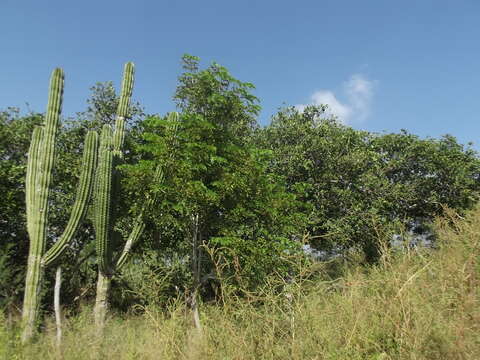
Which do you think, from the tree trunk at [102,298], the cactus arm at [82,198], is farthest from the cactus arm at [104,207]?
the cactus arm at [82,198]

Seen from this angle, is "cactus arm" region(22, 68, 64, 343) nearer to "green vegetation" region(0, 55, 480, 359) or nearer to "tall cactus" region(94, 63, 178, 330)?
"green vegetation" region(0, 55, 480, 359)

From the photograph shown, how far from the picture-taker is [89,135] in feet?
32.0

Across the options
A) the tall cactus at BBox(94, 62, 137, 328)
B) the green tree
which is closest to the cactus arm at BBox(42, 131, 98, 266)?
the tall cactus at BBox(94, 62, 137, 328)

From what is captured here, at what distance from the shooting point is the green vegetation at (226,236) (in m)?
3.10

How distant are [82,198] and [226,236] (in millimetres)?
4028

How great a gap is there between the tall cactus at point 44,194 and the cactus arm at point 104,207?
449 mm

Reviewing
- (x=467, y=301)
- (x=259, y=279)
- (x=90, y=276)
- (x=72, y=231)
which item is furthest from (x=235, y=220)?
(x=90, y=276)

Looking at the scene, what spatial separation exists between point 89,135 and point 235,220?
466 centimetres

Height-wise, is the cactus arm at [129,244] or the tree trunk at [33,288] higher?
the cactus arm at [129,244]

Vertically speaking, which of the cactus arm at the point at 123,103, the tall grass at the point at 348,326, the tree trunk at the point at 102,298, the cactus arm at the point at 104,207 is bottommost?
the tree trunk at the point at 102,298

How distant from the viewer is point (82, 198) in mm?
9414

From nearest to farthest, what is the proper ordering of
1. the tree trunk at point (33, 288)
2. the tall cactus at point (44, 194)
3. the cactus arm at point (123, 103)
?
the tree trunk at point (33, 288) < the tall cactus at point (44, 194) < the cactus arm at point (123, 103)

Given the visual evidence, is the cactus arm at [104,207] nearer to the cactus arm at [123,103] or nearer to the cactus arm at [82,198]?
the cactus arm at [82,198]

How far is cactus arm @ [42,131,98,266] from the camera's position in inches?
356
